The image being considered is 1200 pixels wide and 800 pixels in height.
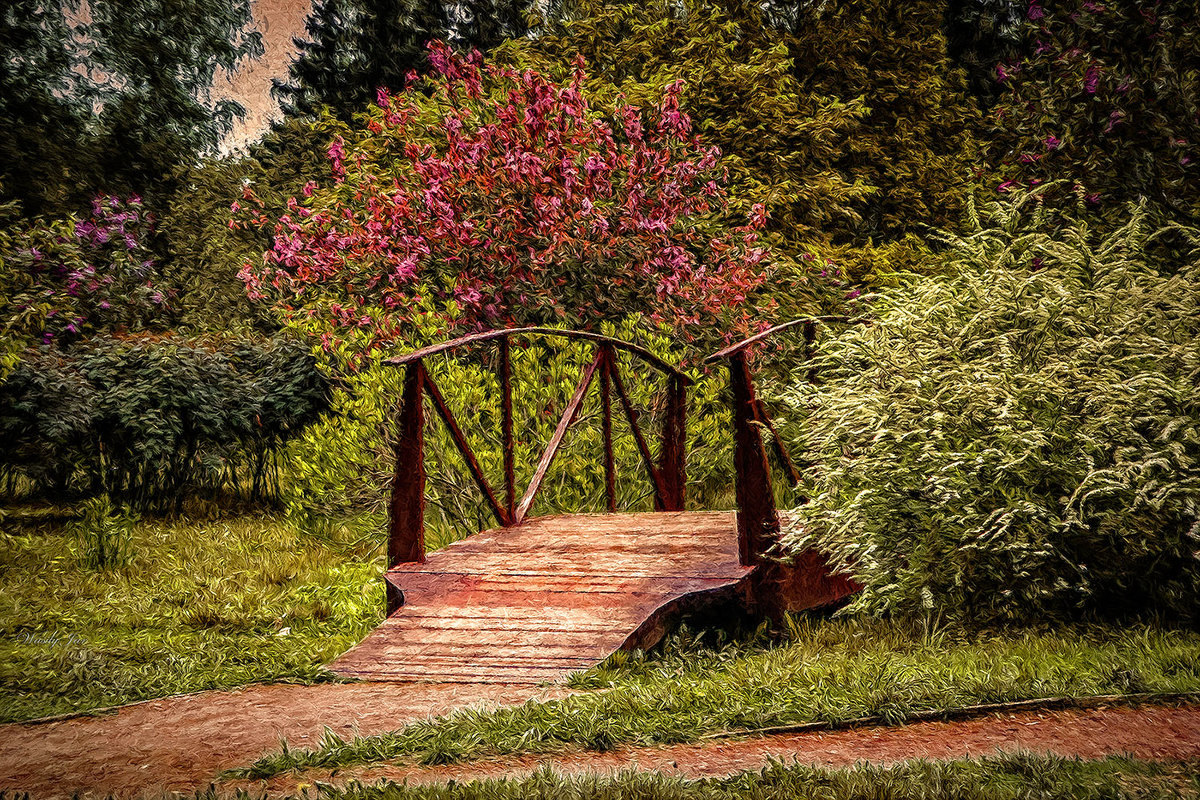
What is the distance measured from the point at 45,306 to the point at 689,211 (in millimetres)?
6238

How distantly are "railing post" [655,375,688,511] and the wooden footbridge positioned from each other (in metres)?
1.51

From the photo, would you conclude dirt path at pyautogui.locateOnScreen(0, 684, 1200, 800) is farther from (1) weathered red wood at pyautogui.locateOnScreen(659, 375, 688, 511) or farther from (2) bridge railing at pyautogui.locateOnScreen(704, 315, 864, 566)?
(1) weathered red wood at pyautogui.locateOnScreen(659, 375, 688, 511)

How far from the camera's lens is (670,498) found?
8664 millimetres

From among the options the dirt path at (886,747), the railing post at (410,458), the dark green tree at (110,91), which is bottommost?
the dirt path at (886,747)

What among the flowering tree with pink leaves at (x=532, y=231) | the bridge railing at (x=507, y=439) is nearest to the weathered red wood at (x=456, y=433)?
the bridge railing at (x=507, y=439)

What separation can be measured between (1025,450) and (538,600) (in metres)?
2.64

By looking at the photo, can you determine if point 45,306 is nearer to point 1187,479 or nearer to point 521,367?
point 521,367

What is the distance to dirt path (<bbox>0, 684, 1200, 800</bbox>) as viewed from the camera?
362cm

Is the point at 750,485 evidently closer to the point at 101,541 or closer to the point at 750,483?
the point at 750,483

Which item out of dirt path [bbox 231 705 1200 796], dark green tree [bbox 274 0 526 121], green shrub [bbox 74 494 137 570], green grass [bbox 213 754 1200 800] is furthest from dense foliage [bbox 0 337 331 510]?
dark green tree [bbox 274 0 526 121]

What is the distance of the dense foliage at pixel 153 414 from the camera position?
9.86m

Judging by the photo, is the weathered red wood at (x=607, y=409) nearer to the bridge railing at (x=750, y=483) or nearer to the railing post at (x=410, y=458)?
the bridge railing at (x=750, y=483)

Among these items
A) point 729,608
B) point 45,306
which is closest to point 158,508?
point 45,306

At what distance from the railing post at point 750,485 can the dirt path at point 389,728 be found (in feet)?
5.47
